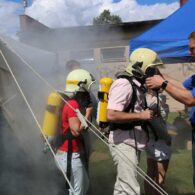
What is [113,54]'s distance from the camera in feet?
54.5

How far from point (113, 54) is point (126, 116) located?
45.7 ft

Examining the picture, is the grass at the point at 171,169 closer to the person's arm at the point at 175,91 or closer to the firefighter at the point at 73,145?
the firefighter at the point at 73,145

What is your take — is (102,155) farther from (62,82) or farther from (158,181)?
(158,181)

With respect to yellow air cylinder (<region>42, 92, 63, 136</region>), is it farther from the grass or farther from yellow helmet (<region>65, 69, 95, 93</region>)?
the grass

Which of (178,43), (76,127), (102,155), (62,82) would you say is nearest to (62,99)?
(76,127)

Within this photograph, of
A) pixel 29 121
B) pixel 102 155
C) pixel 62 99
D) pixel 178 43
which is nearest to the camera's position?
pixel 62 99

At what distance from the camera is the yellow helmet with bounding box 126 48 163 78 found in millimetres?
2934

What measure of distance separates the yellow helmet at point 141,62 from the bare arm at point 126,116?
30 centimetres

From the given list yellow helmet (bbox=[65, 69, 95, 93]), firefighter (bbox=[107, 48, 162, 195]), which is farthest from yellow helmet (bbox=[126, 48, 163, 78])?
yellow helmet (bbox=[65, 69, 95, 93])

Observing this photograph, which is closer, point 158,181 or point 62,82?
point 158,181

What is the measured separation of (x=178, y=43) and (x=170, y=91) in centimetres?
254

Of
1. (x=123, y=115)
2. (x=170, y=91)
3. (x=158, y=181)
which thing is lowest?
(x=158, y=181)

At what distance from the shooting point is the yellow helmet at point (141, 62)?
293 cm

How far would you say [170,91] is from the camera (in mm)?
2750
